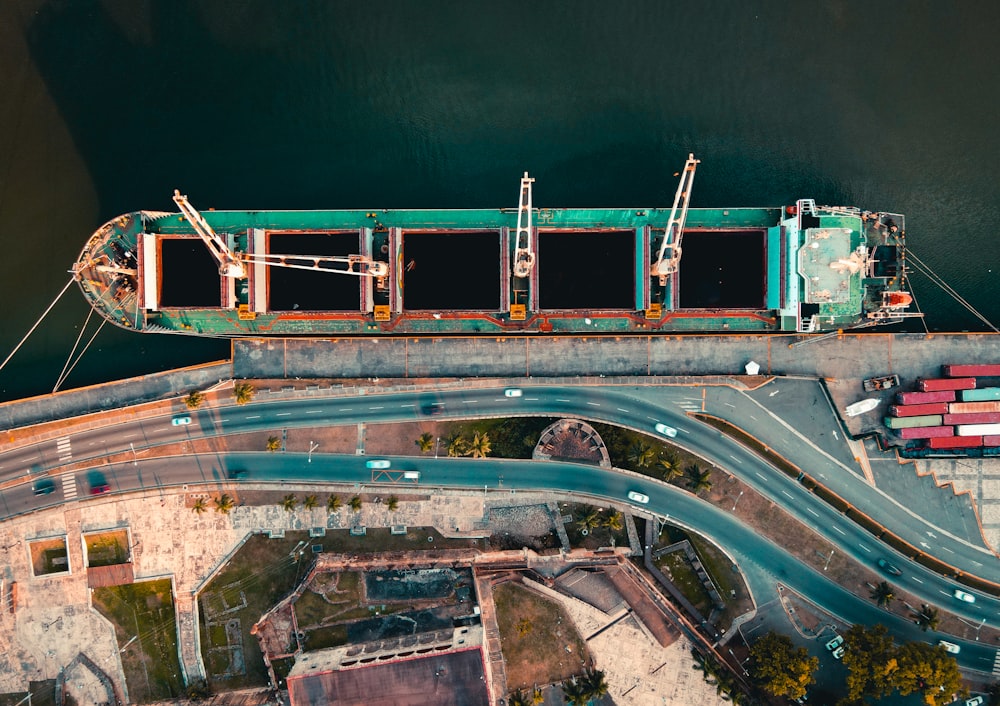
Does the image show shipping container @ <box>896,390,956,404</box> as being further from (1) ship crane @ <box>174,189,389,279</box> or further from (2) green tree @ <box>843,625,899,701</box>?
(1) ship crane @ <box>174,189,389,279</box>

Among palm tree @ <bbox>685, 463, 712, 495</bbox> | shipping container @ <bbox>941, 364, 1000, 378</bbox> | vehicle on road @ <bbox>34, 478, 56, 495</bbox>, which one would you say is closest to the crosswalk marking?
vehicle on road @ <bbox>34, 478, 56, 495</bbox>

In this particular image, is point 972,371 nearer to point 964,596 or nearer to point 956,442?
point 956,442

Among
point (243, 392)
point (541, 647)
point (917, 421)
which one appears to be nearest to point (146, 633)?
point (243, 392)

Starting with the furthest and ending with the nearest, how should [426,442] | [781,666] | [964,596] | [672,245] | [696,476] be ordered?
[696,476], [964,596], [426,442], [781,666], [672,245]

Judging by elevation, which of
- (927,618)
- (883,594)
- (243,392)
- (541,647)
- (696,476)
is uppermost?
(243,392)

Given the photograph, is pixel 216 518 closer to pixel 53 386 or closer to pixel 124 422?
pixel 124 422
